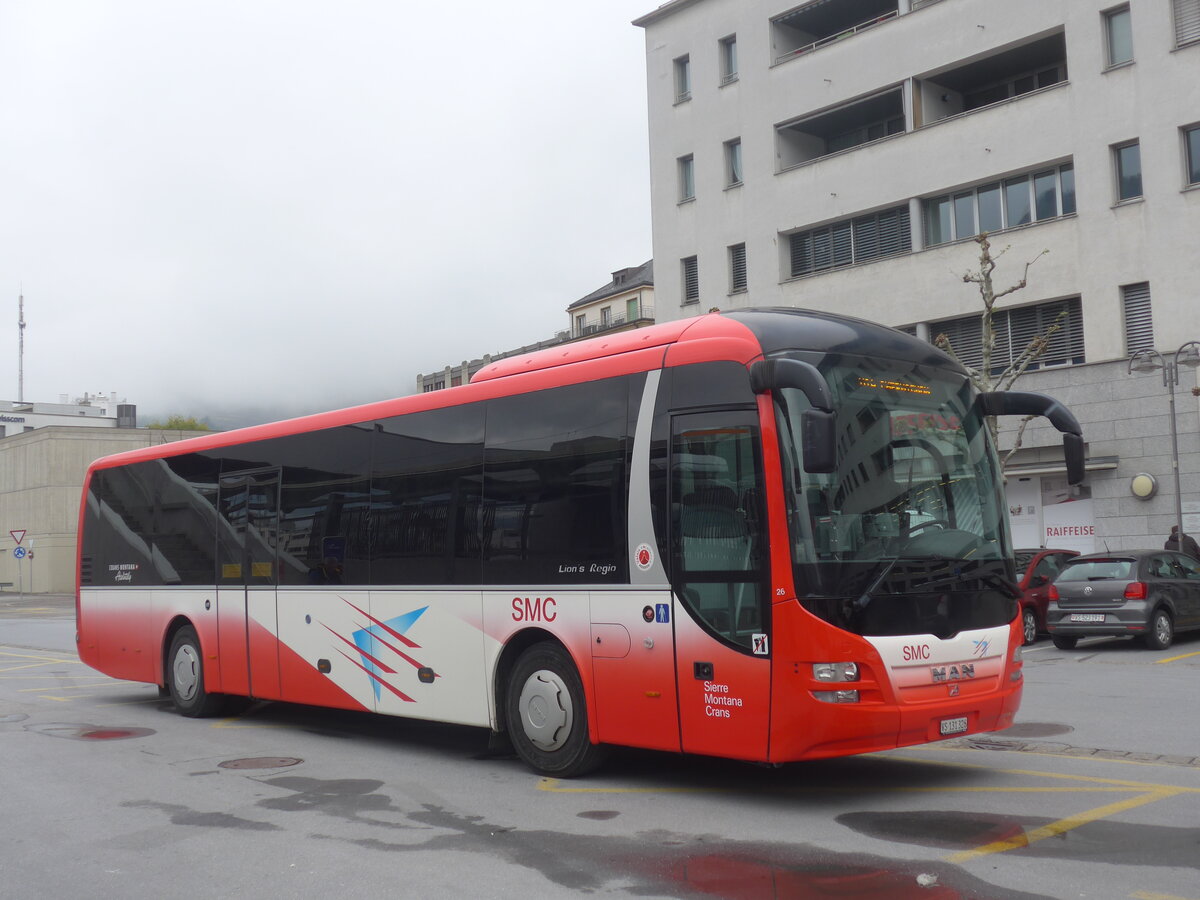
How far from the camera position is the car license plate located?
8.24 metres

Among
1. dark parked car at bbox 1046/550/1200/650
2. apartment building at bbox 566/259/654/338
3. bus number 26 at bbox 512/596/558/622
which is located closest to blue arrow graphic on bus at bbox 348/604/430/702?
bus number 26 at bbox 512/596/558/622

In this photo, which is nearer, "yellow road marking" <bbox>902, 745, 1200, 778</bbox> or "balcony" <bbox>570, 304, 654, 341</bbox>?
"yellow road marking" <bbox>902, 745, 1200, 778</bbox>

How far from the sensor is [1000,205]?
31.5 meters

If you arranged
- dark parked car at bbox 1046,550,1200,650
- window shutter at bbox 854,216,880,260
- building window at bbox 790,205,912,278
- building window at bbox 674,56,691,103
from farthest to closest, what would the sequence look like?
building window at bbox 674,56,691,103 → window shutter at bbox 854,216,880,260 → building window at bbox 790,205,912,278 → dark parked car at bbox 1046,550,1200,650

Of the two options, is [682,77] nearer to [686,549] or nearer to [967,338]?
[967,338]

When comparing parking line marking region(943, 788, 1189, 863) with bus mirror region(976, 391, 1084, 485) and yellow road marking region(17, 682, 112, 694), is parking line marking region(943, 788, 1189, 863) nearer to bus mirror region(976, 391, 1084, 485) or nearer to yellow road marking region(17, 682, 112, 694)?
bus mirror region(976, 391, 1084, 485)

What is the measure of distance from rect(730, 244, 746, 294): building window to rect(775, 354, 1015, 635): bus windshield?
95.8 feet

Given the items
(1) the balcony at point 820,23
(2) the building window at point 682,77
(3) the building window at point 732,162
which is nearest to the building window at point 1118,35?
(1) the balcony at point 820,23

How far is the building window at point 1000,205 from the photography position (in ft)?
99.2

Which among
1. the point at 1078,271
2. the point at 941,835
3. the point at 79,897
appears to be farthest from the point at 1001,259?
the point at 79,897

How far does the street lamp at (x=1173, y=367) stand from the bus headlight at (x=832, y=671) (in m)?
20.5

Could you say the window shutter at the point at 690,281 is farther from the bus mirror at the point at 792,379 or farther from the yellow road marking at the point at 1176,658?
the bus mirror at the point at 792,379

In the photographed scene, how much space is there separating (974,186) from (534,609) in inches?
1020

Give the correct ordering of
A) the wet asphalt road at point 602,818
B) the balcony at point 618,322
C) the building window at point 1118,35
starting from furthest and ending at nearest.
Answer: the balcony at point 618,322 → the building window at point 1118,35 → the wet asphalt road at point 602,818
